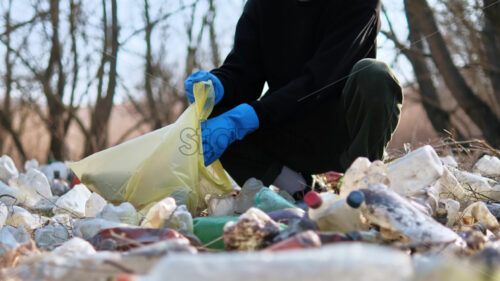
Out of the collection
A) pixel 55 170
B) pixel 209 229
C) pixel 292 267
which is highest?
pixel 292 267

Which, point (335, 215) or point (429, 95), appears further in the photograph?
point (429, 95)

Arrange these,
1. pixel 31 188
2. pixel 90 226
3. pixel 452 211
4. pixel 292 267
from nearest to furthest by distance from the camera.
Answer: pixel 292 267 → pixel 90 226 → pixel 452 211 → pixel 31 188

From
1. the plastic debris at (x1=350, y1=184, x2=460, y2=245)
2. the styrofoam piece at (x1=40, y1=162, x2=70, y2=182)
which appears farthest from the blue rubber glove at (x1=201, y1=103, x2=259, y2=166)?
the styrofoam piece at (x1=40, y1=162, x2=70, y2=182)

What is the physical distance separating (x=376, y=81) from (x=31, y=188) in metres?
1.44

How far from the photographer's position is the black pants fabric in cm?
183

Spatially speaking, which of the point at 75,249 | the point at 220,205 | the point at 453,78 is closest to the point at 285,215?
the point at 220,205

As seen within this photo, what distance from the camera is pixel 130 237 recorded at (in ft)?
3.95

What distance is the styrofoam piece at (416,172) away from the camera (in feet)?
4.58

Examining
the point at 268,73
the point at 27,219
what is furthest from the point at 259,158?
the point at 27,219

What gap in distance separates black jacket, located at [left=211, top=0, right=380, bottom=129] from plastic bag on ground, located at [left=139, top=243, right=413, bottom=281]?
1.30m

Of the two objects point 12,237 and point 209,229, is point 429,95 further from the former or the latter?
point 12,237

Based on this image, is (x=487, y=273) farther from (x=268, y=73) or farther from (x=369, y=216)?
(x=268, y=73)

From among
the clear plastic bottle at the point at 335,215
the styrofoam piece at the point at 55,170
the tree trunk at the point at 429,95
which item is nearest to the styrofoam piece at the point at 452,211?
the clear plastic bottle at the point at 335,215

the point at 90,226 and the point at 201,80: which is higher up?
the point at 201,80
